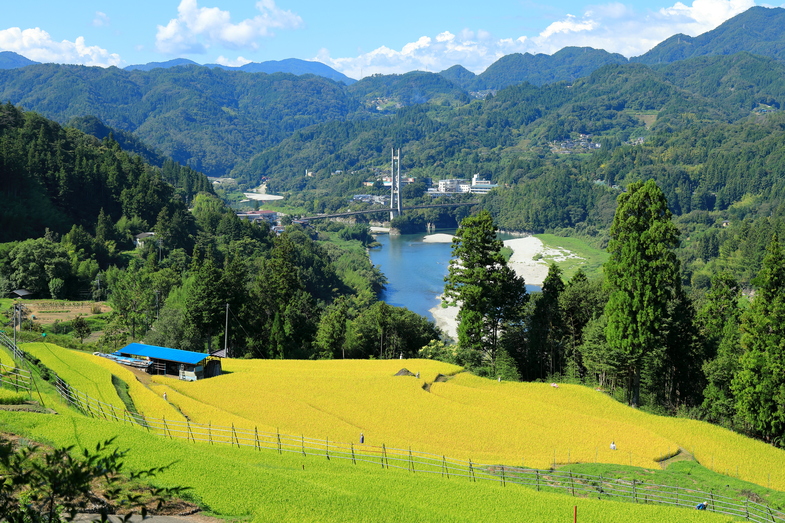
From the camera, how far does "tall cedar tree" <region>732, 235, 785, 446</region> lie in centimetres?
2667

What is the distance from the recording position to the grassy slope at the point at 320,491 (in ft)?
46.0

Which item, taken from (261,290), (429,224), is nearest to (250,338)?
(261,290)

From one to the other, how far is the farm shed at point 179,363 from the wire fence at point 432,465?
24.5 ft

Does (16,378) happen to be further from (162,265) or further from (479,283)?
(162,265)

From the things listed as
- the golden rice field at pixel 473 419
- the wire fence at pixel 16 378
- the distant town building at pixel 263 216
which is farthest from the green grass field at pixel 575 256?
the wire fence at pixel 16 378

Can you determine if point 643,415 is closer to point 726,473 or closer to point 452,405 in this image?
point 726,473

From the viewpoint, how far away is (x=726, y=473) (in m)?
22.0

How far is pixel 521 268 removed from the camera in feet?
324

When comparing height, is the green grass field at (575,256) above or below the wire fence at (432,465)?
below

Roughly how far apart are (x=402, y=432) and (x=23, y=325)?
28121 millimetres

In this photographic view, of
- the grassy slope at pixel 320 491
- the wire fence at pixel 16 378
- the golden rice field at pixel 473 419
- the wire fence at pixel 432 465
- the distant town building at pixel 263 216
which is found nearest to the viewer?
the grassy slope at pixel 320 491

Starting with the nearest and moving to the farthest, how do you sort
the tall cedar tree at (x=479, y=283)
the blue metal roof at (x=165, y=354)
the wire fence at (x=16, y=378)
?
the wire fence at (x=16, y=378), the blue metal roof at (x=165, y=354), the tall cedar tree at (x=479, y=283)

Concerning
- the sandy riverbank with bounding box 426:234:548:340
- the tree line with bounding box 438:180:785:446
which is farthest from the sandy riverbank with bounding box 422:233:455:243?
the tree line with bounding box 438:180:785:446

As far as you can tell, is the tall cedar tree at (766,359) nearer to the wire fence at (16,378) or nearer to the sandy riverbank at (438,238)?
the wire fence at (16,378)
